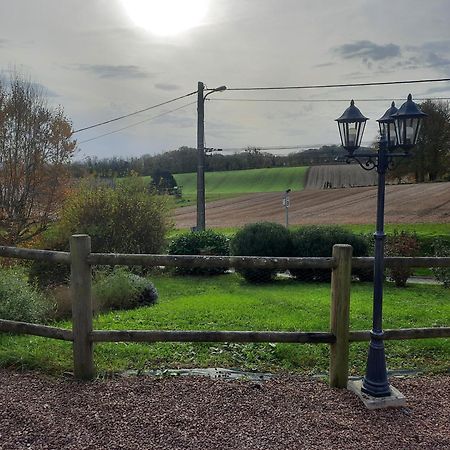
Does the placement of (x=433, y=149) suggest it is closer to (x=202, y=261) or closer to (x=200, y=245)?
(x=200, y=245)

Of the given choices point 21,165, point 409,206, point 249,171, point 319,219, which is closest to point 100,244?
point 21,165

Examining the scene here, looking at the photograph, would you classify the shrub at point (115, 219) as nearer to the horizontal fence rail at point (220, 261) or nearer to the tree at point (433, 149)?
the horizontal fence rail at point (220, 261)

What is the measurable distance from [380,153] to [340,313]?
1394 millimetres

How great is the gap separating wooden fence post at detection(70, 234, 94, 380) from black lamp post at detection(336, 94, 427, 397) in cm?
239

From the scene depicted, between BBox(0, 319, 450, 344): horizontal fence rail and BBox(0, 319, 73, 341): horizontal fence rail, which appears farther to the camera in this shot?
BBox(0, 319, 73, 341): horizontal fence rail

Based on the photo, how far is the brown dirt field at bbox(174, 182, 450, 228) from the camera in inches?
1338

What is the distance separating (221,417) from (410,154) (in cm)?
258

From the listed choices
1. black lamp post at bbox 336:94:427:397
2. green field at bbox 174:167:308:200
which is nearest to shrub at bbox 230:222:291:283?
black lamp post at bbox 336:94:427:397

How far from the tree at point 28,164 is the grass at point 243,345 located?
9.47 m

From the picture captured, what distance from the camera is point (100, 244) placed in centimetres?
1424

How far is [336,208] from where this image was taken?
41656 mm

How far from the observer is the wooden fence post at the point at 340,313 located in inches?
154

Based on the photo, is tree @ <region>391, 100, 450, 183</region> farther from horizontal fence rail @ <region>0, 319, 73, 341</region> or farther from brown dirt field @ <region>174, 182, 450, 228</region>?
horizontal fence rail @ <region>0, 319, 73, 341</region>

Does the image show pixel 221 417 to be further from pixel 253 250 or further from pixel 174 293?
pixel 253 250
